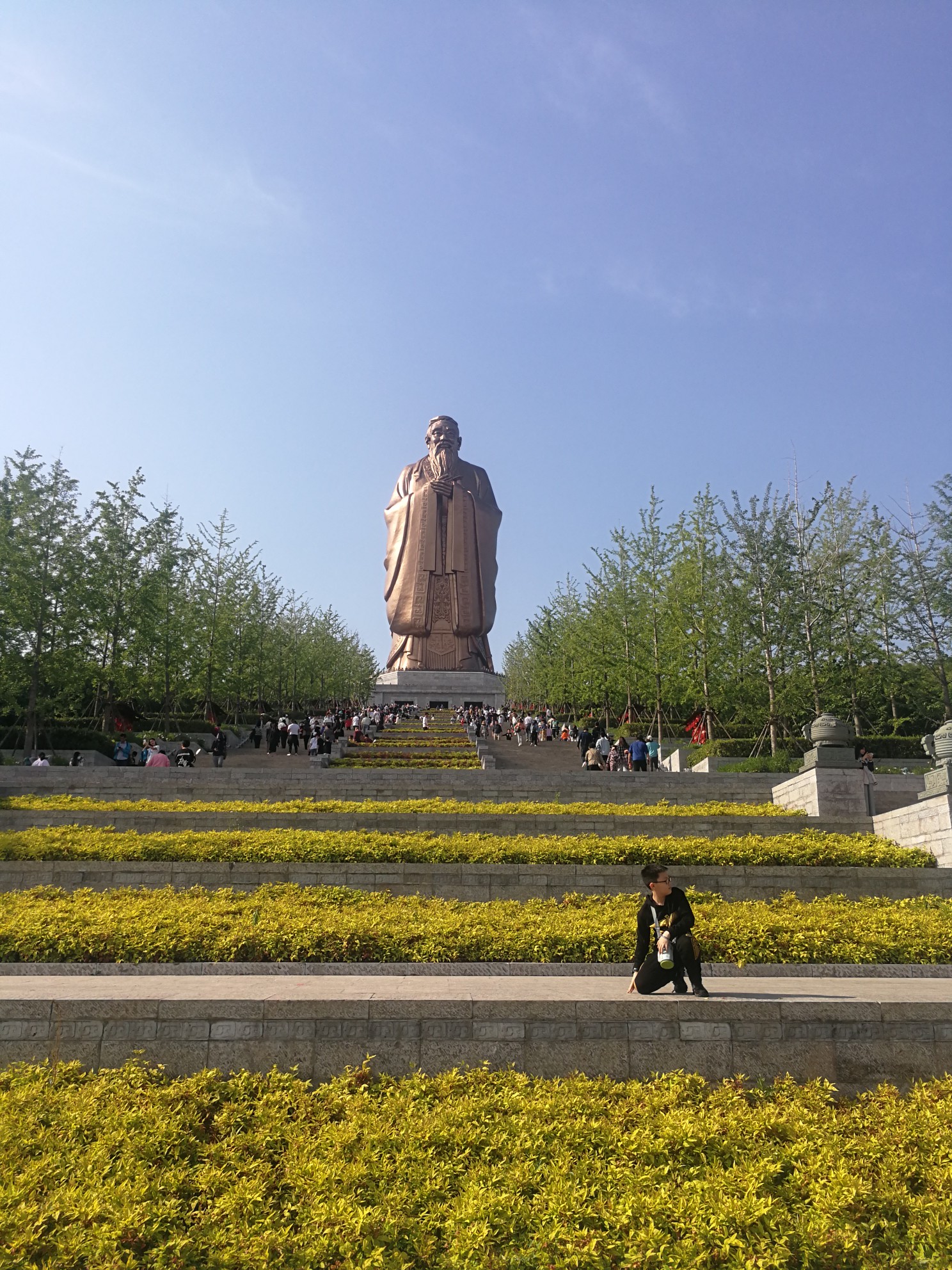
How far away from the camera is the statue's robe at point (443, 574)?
42.8 metres

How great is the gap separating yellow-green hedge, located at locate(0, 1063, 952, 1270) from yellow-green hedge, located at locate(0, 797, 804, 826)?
7.04 meters

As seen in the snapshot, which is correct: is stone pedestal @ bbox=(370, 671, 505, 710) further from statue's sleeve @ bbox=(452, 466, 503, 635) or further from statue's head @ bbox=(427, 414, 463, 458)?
statue's head @ bbox=(427, 414, 463, 458)

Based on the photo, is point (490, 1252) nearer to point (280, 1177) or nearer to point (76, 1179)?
point (280, 1177)

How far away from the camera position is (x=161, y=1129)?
12.9 feet

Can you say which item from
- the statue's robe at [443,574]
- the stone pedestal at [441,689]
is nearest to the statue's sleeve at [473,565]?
the statue's robe at [443,574]

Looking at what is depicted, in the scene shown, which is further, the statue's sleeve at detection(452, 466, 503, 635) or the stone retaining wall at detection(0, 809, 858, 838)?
the statue's sleeve at detection(452, 466, 503, 635)

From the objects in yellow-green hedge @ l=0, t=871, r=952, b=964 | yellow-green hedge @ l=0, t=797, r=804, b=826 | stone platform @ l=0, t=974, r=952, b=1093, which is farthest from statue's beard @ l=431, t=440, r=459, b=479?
stone platform @ l=0, t=974, r=952, b=1093

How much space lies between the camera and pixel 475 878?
347 inches

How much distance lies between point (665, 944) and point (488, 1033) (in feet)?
3.90

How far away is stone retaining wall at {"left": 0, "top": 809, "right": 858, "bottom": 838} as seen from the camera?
36.0ft

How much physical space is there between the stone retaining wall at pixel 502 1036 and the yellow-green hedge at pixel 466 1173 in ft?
0.47

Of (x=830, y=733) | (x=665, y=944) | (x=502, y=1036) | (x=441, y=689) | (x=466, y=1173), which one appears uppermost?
(x=441, y=689)

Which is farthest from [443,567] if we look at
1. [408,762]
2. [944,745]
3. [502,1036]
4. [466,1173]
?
[466,1173]

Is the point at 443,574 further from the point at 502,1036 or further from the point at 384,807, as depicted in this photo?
the point at 502,1036
